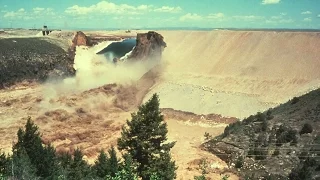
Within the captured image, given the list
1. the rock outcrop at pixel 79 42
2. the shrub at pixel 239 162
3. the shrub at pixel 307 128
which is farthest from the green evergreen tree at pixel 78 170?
the rock outcrop at pixel 79 42

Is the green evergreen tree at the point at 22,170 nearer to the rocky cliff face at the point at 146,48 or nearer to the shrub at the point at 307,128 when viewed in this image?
the shrub at the point at 307,128

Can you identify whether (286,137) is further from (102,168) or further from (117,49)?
(117,49)

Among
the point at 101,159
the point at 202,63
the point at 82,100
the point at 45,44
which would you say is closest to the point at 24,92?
the point at 82,100

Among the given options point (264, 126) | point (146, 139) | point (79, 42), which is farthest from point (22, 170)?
point (79, 42)

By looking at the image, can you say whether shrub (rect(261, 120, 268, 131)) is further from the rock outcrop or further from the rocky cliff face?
the rock outcrop

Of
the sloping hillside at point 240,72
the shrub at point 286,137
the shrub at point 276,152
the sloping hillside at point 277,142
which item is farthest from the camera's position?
the sloping hillside at point 240,72
